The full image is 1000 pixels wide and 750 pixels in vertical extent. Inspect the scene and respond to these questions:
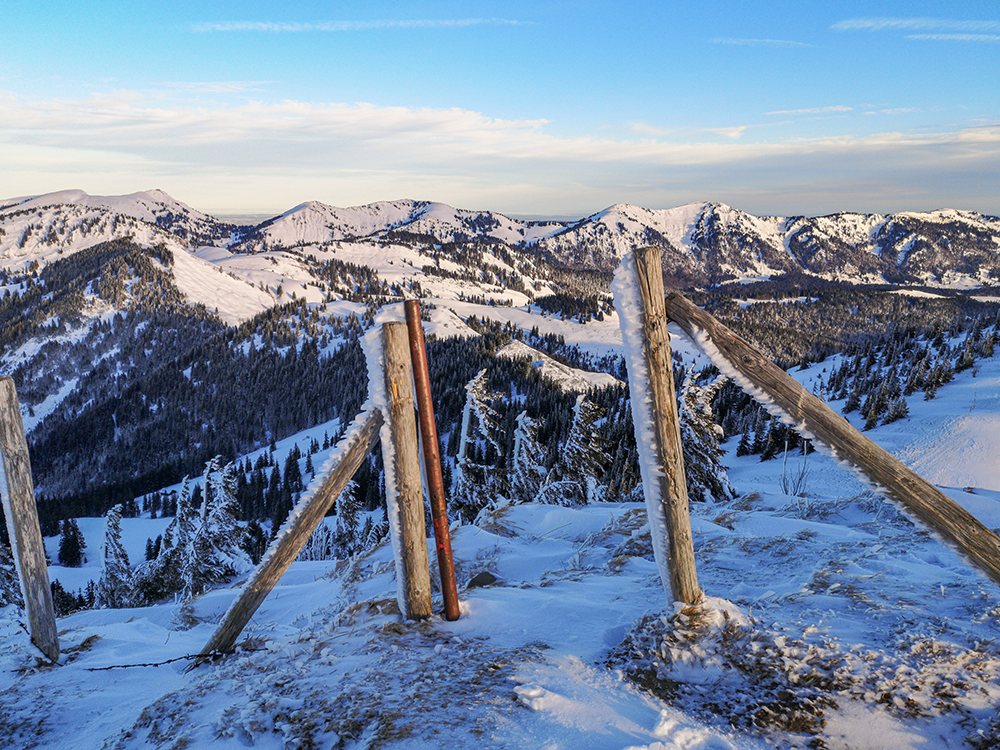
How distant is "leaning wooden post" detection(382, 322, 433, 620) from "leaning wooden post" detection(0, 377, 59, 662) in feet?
11.9

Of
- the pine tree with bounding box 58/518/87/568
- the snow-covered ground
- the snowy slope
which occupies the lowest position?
the pine tree with bounding box 58/518/87/568

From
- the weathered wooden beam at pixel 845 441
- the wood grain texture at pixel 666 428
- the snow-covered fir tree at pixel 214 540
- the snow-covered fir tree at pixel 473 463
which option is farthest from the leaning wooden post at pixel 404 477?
the snow-covered fir tree at pixel 214 540

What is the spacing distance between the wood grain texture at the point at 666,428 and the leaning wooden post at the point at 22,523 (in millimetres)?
→ 5685

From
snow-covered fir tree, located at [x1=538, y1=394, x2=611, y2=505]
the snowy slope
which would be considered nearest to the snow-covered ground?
snow-covered fir tree, located at [x1=538, y1=394, x2=611, y2=505]

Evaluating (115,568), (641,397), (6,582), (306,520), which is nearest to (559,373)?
(115,568)

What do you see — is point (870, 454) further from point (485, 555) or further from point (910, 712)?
point (485, 555)

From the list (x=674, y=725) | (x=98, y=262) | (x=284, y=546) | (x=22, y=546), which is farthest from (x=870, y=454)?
(x=98, y=262)

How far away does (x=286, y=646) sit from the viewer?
13.7 ft

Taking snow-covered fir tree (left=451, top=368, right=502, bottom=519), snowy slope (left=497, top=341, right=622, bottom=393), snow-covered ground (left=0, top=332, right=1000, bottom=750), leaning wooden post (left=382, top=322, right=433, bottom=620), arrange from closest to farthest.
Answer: snow-covered ground (left=0, top=332, right=1000, bottom=750), leaning wooden post (left=382, top=322, right=433, bottom=620), snow-covered fir tree (left=451, top=368, right=502, bottom=519), snowy slope (left=497, top=341, right=622, bottom=393)

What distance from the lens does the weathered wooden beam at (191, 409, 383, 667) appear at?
12.8 ft

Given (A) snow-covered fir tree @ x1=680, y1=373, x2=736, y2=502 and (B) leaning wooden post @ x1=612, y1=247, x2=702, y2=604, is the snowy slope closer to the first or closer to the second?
(A) snow-covered fir tree @ x1=680, y1=373, x2=736, y2=502

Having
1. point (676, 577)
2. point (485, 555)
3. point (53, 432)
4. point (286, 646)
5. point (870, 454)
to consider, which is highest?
point (870, 454)

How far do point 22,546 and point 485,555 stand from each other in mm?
5231

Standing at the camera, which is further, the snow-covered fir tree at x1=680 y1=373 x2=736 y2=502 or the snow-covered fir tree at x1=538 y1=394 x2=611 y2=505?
the snow-covered fir tree at x1=538 y1=394 x2=611 y2=505
